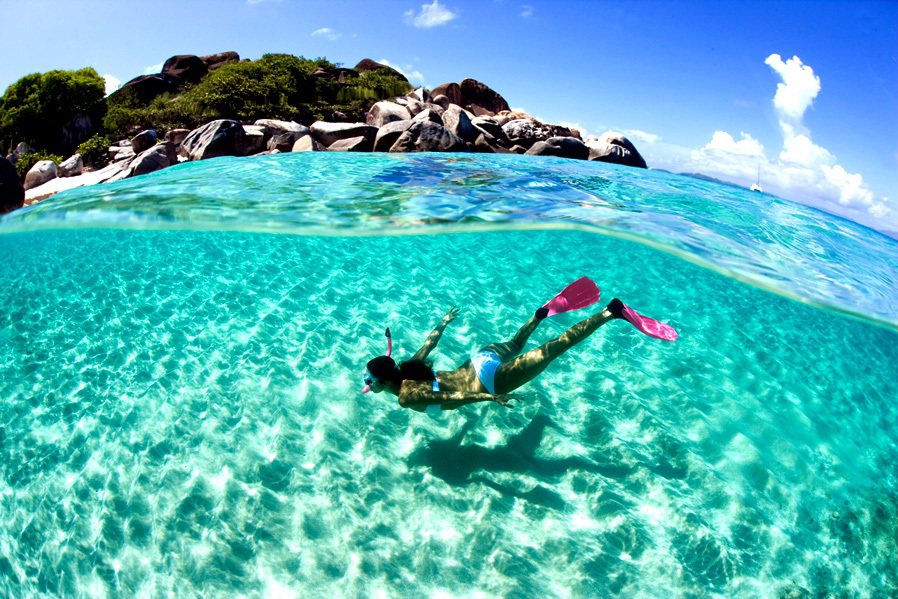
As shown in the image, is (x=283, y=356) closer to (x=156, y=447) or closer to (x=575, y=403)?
(x=156, y=447)

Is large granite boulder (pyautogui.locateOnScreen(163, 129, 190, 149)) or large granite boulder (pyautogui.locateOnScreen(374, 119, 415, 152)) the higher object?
large granite boulder (pyautogui.locateOnScreen(374, 119, 415, 152))

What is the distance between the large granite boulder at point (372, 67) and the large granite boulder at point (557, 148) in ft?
48.5

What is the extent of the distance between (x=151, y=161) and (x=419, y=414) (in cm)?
1457

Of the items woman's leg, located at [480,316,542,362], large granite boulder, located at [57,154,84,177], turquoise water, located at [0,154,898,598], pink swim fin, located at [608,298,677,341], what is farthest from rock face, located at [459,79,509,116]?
pink swim fin, located at [608,298,677,341]

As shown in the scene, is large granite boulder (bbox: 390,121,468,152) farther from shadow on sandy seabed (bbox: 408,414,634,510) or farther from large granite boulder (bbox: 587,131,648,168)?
shadow on sandy seabed (bbox: 408,414,634,510)

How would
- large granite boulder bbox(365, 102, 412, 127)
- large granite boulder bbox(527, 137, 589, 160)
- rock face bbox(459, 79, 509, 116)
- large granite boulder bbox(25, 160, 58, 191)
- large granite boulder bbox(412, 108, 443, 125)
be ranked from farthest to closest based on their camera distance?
rock face bbox(459, 79, 509, 116)
large granite boulder bbox(527, 137, 589, 160)
large granite boulder bbox(365, 102, 412, 127)
large granite boulder bbox(25, 160, 58, 191)
large granite boulder bbox(412, 108, 443, 125)

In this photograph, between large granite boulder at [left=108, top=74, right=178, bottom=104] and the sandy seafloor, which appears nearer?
the sandy seafloor

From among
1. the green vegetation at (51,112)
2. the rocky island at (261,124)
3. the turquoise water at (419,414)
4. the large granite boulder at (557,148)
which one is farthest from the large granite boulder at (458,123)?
the green vegetation at (51,112)

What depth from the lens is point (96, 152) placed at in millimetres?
19750

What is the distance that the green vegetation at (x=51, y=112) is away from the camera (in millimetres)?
23484

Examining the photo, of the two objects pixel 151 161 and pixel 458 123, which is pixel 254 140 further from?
pixel 458 123

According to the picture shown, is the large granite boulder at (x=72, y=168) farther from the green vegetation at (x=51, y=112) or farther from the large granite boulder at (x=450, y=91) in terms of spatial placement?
the large granite boulder at (x=450, y=91)

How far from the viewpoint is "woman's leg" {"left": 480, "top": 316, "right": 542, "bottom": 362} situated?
14.9ft

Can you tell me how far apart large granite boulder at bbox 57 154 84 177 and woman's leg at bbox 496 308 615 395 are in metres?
22.3
